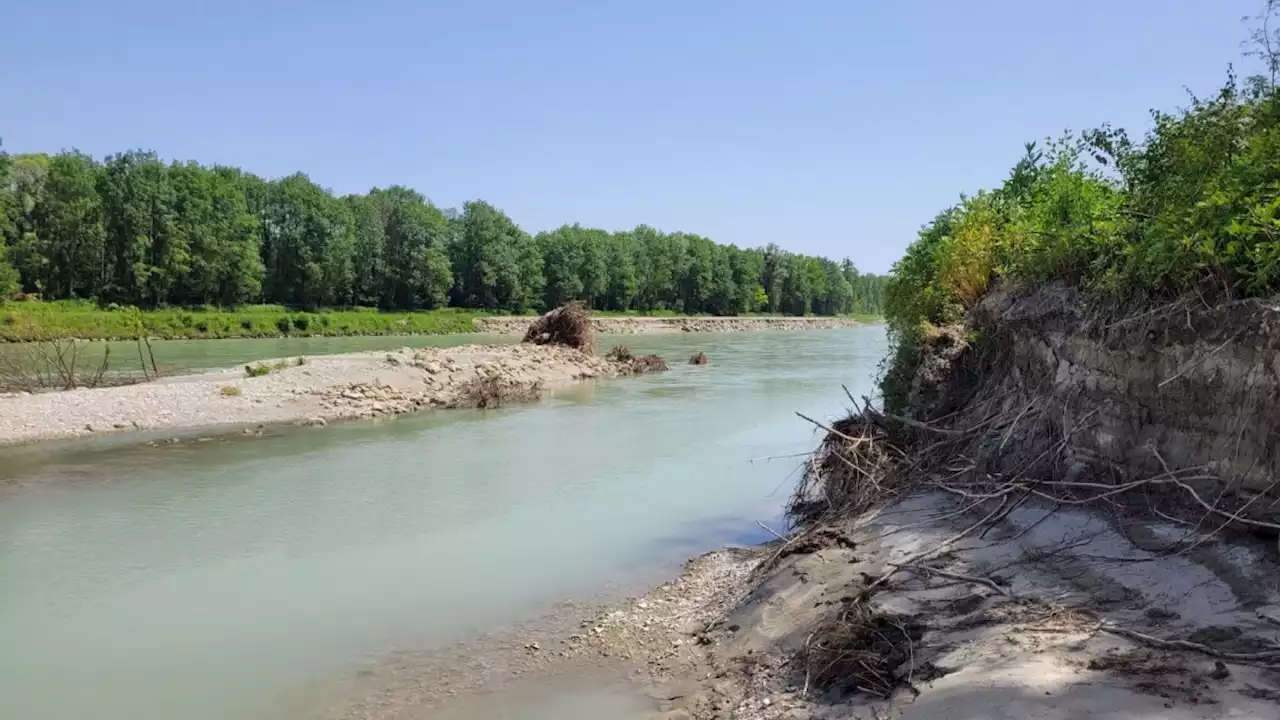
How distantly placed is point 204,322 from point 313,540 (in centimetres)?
5059

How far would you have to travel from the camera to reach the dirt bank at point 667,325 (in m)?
76.6

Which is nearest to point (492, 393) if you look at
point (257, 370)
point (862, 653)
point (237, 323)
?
point (257, 370)

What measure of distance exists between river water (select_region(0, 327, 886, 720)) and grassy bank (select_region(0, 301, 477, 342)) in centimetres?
2680

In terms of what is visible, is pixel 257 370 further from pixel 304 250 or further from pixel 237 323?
pixel 304 250

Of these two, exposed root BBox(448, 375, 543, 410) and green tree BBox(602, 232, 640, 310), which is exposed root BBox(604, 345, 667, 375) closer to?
exposed root BBox(448, 375, 543, 410)

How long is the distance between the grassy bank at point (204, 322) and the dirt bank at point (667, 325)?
129 inches

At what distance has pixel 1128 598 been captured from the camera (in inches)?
209

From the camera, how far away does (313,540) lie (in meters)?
12.1

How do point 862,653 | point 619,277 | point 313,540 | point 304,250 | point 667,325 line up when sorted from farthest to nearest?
point 619,277, point 667,325, point 304,250, point 313,540, point 862,653

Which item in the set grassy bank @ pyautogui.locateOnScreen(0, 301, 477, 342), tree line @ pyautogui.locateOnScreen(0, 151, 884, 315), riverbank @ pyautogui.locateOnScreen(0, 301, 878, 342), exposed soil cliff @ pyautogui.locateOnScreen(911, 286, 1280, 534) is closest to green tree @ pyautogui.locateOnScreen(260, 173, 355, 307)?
tree line @ pyautogui.locateOnScreen(0, 151, 884, 315)

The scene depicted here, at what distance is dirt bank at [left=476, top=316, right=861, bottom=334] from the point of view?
76.6m

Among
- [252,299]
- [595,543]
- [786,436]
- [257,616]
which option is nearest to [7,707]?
[257,616]

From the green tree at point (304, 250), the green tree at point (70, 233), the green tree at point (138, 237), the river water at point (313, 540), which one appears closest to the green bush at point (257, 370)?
the river water at point (313, 540)

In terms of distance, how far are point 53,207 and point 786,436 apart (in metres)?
69.3
